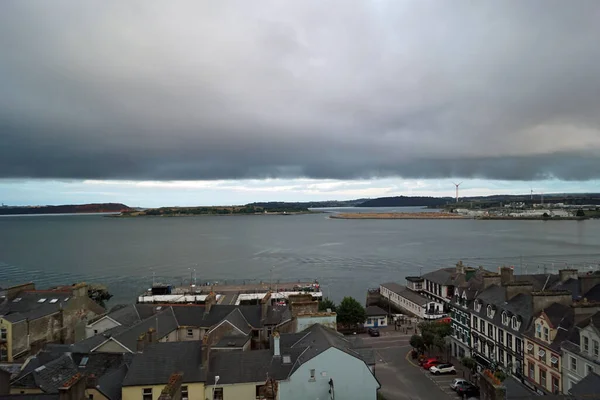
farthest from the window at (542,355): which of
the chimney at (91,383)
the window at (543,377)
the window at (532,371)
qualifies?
the chimney at (91,383)

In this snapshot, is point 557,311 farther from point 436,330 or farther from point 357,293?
point 357,293

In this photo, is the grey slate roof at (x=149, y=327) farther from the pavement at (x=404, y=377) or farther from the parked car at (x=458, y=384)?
the parked car at (x=458, y=384)

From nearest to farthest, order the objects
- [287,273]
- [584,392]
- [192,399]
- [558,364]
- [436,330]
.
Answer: [584,392], [192,399], [558,364], [436,330], [287,273]

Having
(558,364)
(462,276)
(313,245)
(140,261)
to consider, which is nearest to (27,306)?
(558,364)

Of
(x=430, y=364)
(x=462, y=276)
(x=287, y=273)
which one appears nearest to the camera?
(x=430, y=364)

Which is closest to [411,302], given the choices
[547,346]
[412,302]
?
[412,302]

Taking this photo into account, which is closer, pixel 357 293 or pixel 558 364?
pixel 558 364

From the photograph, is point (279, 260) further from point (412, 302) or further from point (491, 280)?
point (491, 280)
